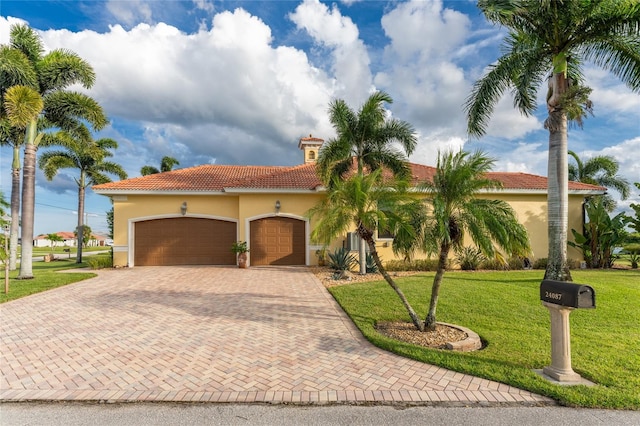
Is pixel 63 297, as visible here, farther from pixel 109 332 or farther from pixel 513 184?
pixel 513 184

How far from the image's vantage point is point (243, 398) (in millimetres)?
3750

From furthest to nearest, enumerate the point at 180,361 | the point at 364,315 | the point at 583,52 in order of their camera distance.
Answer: the point at 583,52, the point at 364,315, the point at 180,361

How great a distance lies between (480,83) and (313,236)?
9197 millimetres

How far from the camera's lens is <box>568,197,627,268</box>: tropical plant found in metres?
14.9

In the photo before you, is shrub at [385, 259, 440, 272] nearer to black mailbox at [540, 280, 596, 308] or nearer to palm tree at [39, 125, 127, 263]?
black mailbox at [540, 280, 596, 308]

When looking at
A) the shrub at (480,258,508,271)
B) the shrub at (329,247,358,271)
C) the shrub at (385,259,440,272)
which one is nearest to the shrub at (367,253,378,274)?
the shrub at (329,247,358,271)

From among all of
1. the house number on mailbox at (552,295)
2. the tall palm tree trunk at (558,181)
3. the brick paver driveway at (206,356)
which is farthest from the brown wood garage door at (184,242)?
the house number on mailbox at (552,295)

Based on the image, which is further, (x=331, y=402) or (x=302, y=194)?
(x=302, y=194)

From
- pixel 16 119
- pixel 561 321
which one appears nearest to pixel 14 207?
pixel 16 119

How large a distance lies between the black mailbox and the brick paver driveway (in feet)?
4.04

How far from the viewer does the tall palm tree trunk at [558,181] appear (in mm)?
8906

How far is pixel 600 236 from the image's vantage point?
1509cm

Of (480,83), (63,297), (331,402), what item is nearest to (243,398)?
(331,402)

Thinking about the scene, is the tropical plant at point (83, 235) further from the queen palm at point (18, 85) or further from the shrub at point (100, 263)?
the queen palm at point (18, 85)
